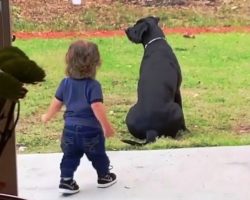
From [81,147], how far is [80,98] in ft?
0.65

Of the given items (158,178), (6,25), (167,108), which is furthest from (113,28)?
(6,25)

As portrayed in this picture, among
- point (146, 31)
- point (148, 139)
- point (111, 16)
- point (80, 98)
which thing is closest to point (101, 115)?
point (80, 98)

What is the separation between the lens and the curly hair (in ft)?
8.56

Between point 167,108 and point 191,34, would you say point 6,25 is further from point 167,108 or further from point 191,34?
point 191,34

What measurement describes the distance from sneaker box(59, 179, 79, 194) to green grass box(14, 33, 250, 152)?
623 millimetres

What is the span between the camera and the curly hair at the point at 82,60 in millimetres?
2609

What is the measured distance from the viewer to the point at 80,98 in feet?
8.89

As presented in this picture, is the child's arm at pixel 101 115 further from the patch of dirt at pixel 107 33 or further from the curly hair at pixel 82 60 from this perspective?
the patch of dirt at pixel 107 33

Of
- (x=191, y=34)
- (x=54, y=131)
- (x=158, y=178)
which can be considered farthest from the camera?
(x=191, y=34)

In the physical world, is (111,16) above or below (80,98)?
above

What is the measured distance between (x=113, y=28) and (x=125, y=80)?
14.8 inches

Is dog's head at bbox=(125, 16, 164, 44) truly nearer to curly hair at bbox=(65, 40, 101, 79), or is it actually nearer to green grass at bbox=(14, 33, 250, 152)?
green grass at bbox=(14, 33, 250, 152)

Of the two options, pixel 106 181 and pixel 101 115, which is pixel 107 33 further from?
pixel 101 115

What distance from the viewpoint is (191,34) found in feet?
15.5
